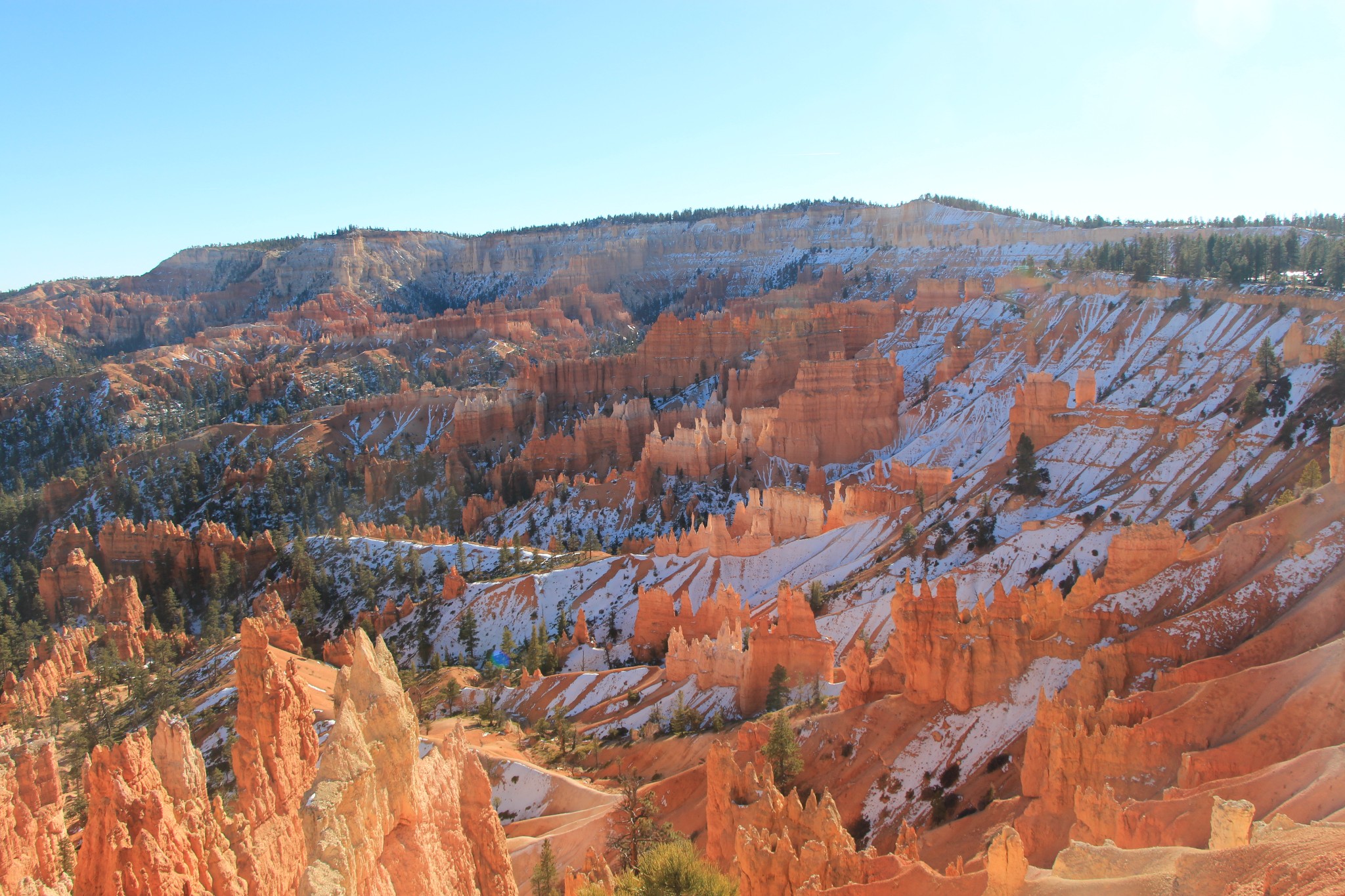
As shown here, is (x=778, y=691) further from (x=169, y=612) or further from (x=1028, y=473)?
(x=169, y=612)

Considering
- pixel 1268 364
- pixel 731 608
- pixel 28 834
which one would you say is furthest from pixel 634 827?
pixel 1268 364

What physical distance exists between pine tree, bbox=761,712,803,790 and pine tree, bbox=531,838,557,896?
6.72 meters

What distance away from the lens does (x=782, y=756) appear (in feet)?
89.2

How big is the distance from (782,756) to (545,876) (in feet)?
24.9

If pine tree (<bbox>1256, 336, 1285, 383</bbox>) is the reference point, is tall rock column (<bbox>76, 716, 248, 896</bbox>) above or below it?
below

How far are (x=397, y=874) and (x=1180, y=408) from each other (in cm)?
5441

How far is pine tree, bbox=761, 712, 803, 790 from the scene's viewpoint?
2712cm

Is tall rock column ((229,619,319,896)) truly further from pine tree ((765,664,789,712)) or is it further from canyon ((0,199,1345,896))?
pine tree ((765,664,789,712))

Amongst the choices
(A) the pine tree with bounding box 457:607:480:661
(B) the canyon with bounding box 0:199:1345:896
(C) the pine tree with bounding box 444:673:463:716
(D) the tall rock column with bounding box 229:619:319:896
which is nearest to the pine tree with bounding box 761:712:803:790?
(B) the canyon with bounding box 0:199:1345:896

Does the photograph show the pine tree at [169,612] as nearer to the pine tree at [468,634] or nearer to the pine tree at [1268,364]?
the pine tree at [468,634]

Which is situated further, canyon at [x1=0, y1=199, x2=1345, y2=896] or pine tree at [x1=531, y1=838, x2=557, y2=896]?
pine tree at [x1=531, y1=838, x2=557, y2=896]

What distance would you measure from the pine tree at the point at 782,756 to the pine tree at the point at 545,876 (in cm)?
672

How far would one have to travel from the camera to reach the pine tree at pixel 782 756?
27.1 meters

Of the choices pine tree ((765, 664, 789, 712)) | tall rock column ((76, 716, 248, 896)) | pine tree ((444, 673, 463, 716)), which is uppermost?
tall rock column ((76, 716, 248, 896))
